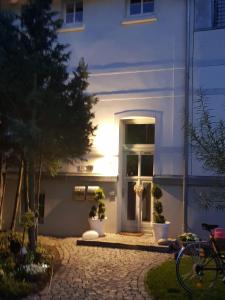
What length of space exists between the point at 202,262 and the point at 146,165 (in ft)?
19.8

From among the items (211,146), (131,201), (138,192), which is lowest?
(131,201)

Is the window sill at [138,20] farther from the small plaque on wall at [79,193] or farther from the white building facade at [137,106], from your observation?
the small plaque on wall at [79,193]

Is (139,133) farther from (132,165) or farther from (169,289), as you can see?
(169,289)

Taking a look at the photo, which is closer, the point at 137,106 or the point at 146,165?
the point at 137,106

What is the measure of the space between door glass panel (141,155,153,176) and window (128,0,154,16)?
13.6 feet

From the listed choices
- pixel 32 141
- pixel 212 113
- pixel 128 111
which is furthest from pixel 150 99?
pixel 32 141

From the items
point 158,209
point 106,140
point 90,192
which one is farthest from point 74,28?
point 158,209

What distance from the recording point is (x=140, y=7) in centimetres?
1334

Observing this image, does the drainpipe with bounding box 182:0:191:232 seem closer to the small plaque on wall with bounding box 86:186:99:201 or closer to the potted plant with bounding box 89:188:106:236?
the potted plant with bounding box 89:188:106:236

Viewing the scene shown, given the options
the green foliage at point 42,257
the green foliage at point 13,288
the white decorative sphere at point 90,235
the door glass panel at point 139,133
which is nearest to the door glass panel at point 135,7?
the door glass panel at point 139,133

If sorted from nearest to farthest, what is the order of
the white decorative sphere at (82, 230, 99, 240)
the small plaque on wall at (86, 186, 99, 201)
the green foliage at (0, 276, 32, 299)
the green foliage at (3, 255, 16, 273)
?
1. the green foliage at (0, 276, 32, 299)
2. the green foliage at (3, 255, 16, 273)
3. the white decorative sphere at (82, 230, 99, 240)
4. the small plaque on wall at (86, 186, 99, 201)

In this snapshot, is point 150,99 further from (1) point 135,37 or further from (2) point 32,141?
(2) point 32,141

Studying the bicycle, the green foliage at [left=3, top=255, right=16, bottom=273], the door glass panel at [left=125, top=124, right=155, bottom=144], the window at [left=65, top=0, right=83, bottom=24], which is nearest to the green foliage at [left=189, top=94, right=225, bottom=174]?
the bicycle

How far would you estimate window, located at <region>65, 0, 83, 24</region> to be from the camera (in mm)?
14031
